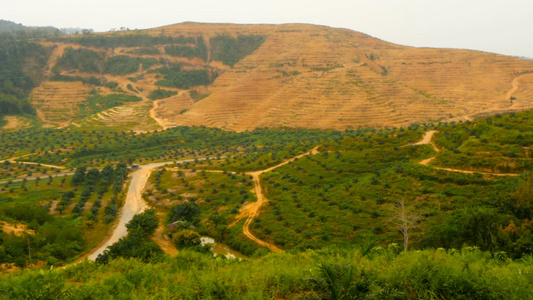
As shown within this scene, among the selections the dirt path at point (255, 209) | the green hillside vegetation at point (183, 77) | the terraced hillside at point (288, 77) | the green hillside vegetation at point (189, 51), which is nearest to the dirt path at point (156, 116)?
the terraced hillside at point (288, 77)

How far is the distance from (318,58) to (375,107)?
1299 inches

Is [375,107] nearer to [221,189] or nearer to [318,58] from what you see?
[318,58]

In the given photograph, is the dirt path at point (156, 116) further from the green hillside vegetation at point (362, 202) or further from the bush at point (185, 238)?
the bush at point (185, 238)

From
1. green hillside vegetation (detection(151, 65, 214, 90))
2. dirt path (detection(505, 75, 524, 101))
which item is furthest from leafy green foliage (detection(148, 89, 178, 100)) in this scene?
dirt path (detection(505, 75, 524, 101))

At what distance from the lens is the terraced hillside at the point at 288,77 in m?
80.9

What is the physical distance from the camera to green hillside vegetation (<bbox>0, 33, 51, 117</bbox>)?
9162 centimetres

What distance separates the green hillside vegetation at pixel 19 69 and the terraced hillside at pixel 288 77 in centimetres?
389

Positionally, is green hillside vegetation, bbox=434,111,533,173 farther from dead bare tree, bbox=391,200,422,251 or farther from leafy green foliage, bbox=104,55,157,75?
leafy green foliage, bbox=104,55,157,75

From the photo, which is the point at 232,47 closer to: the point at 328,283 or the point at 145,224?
the point at 145,224

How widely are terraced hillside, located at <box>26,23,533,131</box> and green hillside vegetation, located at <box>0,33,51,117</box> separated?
153 inches

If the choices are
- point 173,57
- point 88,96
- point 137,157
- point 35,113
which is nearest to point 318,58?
point 173,57

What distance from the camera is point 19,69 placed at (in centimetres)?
10681

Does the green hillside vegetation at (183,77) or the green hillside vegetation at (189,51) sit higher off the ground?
the green hillside vegetation at (189,51)

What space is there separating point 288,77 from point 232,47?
3807 centimetres
